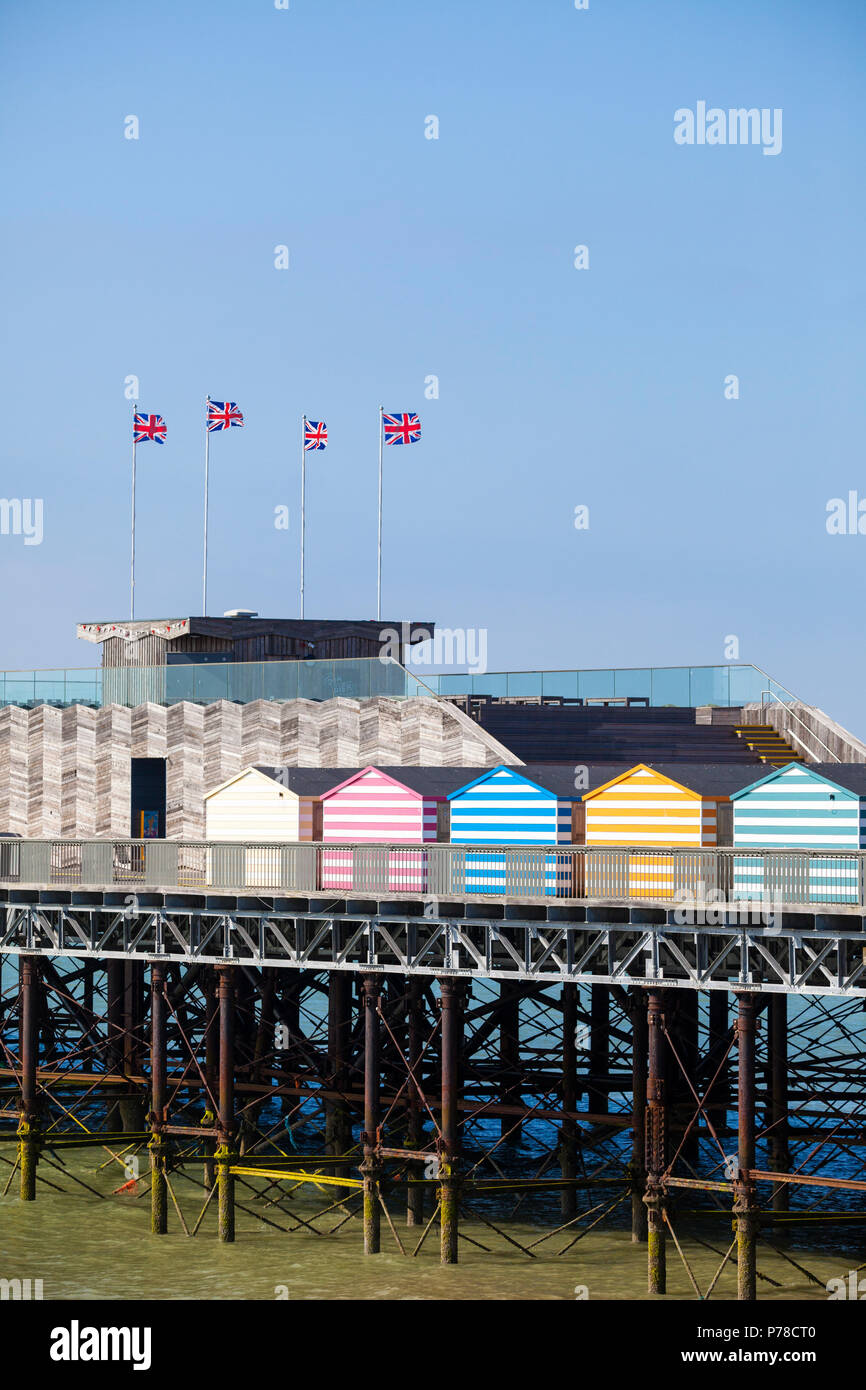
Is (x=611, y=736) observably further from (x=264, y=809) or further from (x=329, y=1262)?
(x=329, y=1262)

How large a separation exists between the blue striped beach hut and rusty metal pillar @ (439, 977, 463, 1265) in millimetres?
6230

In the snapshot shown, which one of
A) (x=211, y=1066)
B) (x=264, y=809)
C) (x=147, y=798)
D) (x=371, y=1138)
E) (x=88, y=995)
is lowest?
(x=371, y=1138)

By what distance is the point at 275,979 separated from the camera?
4916 centimetres

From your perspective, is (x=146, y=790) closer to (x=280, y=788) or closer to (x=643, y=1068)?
(x=280, y=788)

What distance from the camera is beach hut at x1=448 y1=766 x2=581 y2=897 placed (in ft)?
123

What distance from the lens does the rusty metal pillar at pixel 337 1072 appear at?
1726 inches

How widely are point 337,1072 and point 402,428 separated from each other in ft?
74.3

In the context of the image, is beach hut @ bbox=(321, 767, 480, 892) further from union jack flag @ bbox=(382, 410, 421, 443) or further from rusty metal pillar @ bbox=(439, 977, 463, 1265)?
union jack flag @ bbox=(382, 410, 421, 443)

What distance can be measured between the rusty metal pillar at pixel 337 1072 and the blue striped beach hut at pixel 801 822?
11.9 meters

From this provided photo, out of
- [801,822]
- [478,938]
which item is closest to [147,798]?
[478,938]

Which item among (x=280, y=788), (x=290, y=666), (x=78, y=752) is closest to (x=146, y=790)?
(x=78, y=752)

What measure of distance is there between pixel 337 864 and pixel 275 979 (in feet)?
34.4

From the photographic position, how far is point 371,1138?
3834 cm

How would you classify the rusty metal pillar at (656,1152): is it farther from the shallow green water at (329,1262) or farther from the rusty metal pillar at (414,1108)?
the rusty metal pillar at (414,1108)
